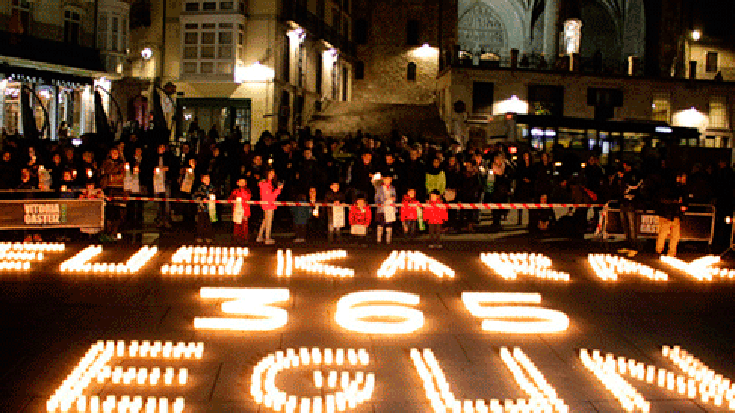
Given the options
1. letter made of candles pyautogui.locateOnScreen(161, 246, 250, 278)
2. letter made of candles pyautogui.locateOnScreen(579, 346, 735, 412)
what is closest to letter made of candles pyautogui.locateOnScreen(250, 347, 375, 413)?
letter made of candles pyautogui.locateOnScreen(579, 346, 735, 412)

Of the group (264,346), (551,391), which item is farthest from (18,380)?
(551,391)

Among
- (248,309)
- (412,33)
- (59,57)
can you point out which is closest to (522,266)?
(248,309)

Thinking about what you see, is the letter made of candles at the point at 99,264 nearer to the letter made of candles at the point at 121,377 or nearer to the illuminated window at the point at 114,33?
the letter made of candles at the point at 121,377

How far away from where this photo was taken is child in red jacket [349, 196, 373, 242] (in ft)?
50.1

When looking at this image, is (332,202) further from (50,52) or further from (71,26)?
(71,26)

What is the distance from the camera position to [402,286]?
36.6 ft

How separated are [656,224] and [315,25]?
102 ft

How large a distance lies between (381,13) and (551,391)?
4905 centimetres

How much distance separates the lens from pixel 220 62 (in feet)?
126

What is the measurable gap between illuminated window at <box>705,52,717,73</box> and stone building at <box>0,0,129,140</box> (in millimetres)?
32891

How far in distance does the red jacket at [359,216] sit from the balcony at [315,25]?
2547cm

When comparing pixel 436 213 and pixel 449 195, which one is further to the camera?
pixel 449 195

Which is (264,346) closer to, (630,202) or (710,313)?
(710,313)

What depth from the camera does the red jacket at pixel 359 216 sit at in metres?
15.3
